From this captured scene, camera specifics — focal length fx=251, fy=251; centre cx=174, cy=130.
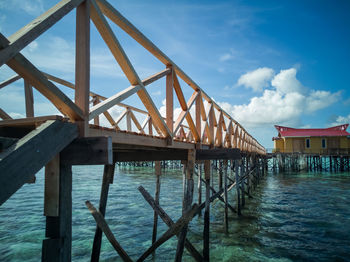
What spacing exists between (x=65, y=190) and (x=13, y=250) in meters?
7.50

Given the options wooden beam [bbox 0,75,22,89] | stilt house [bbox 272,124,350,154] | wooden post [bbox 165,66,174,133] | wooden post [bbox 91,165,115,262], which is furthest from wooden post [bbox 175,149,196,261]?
stilt house [bbox 272,124,350,154]

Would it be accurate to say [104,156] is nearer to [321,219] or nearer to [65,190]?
[65,190]

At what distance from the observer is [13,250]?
8.06 metres

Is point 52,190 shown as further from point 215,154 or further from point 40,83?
point 215,154

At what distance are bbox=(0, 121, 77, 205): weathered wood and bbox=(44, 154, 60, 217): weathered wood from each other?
0.41m

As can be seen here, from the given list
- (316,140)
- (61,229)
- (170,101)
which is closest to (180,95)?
(170,101)

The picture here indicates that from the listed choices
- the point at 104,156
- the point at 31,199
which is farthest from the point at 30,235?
the point at 104,156

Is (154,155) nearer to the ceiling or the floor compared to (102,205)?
nearer to the ceiling

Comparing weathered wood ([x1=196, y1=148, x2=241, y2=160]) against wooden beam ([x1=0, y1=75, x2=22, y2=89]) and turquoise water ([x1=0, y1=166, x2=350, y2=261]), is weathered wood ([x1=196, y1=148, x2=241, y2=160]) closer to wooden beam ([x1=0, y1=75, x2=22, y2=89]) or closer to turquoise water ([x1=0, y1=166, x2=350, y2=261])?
turquoise water ([x1=0, y1=166, x2=350, y2=261])

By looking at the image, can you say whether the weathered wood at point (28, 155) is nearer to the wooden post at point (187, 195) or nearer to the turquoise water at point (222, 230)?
the wooden post at point (187, 195)

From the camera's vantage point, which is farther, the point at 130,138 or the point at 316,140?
the point at 316,140

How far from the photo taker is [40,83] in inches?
85.6

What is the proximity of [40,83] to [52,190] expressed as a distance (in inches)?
42.0

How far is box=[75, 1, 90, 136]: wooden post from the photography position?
105 inches
